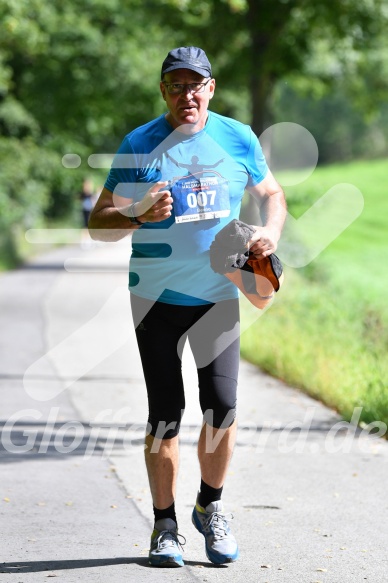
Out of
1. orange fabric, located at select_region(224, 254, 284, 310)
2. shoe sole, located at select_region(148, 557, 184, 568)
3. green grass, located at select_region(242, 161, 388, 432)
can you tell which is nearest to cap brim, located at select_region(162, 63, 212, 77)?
orange fabric, located at select_region(224, 254, 284, 310)

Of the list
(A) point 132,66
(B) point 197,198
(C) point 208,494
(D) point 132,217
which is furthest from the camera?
(A) point 132,66

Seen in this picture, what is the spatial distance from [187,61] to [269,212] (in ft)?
2.35

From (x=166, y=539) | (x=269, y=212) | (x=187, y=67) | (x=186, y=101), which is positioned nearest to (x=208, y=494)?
(x=166, y=539)

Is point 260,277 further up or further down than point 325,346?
further up

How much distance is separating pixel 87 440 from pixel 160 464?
255 cm

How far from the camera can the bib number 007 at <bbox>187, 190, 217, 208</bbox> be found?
4.67 m

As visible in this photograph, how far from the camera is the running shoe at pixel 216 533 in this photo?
480cm

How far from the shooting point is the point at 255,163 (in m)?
4.92

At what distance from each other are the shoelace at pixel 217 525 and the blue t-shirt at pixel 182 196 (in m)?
0.91

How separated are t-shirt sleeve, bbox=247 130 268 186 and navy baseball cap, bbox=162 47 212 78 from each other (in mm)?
351

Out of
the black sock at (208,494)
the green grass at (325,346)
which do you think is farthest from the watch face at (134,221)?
the green grass at (325,346)

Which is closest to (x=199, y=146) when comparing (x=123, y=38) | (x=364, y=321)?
(x=364, y=321)

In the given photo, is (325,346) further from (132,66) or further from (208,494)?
(132,66)

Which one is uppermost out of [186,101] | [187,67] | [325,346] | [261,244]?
[187,67]
